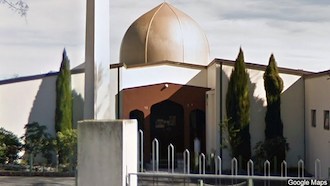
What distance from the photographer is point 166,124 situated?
22.1 m

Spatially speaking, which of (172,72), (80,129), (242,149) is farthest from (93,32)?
(172,72)

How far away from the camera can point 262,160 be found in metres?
17.5

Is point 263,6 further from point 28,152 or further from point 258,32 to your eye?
point 28,152

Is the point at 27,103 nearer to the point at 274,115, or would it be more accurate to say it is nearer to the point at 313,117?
the point at 274,115

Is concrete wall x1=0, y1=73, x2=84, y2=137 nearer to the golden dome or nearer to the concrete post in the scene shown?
the golden dome

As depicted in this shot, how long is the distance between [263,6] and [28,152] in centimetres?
941

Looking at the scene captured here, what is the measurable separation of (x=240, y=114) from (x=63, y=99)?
6530mm

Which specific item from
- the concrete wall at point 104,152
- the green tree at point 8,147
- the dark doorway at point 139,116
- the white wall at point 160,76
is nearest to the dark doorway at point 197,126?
the white wall at point 160,76

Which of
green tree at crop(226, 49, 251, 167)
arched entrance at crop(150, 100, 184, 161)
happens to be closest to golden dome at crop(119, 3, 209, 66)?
arched entrance at crop(150, 100, 184, 161)

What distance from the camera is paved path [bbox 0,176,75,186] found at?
44.7 feet

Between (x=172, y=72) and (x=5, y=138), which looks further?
(x=172, y=72)

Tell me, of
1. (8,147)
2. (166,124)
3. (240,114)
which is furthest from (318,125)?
(8,147)

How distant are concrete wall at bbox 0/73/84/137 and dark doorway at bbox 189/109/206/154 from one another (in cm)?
589

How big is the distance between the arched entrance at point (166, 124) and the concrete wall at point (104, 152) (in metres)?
15.3
